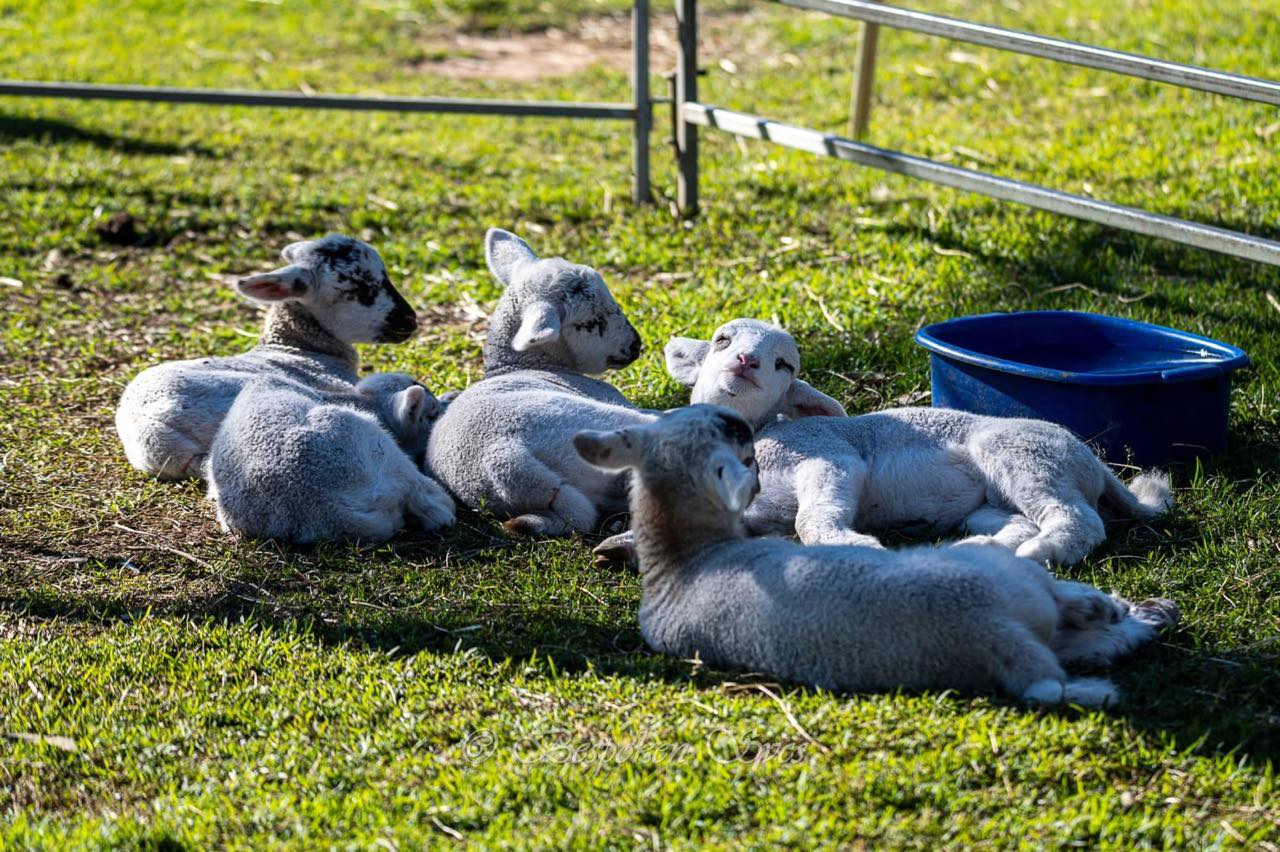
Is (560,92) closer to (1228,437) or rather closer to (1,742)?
(1228,437)

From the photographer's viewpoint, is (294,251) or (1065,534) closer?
(1065,534)

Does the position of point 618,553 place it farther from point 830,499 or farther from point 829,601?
point 829,601

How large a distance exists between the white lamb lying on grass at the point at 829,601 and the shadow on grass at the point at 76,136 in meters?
6.99

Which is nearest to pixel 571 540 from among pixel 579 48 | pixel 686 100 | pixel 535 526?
pixel 535 526

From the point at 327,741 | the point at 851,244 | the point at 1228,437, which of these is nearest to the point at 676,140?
the point at 851,244

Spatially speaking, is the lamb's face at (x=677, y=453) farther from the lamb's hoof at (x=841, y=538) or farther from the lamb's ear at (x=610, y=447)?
the lamb's hoof at (x=841, y=538)

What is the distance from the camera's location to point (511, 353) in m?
5.74

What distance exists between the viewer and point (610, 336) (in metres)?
5.73

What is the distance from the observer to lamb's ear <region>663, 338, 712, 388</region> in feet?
17.4

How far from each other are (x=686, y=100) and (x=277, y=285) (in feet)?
11.3

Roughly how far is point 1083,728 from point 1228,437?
88.5 inches

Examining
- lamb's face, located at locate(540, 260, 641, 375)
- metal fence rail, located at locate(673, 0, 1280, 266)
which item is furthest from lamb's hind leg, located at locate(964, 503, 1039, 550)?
metal fence rail, located at locate(673, 0, 1280, 266)

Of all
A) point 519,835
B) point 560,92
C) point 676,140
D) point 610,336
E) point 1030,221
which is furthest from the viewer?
point 560,92

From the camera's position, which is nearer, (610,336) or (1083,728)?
(1083,728)
